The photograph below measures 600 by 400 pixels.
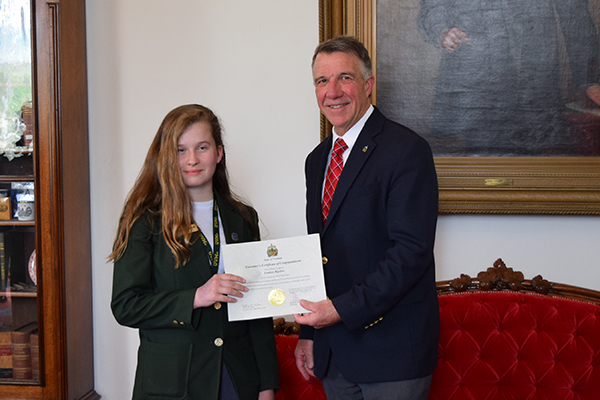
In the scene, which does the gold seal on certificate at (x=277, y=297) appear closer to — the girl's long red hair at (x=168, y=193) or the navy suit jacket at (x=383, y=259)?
the navy suit jacket at (x=383, y=259)

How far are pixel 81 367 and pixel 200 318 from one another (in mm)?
1529

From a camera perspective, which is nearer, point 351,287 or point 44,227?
point 351,287

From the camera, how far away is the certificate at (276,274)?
1.79 m

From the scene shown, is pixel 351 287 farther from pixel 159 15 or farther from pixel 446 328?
pixel 159 15

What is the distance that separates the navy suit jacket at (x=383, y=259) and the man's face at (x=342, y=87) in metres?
0.09

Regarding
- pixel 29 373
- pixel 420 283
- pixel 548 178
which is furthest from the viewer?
pixel 29 373

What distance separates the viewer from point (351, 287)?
1.81 metres

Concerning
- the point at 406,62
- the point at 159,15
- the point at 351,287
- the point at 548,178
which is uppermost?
the point at 159,15

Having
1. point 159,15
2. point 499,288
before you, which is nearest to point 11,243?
point 159,15

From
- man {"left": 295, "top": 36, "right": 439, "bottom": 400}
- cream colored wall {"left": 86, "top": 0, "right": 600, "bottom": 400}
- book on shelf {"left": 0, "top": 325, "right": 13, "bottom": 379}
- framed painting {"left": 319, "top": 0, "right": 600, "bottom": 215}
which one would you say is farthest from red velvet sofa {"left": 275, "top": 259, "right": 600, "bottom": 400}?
book on shelf {"left": 0, "top": 325, "right": 13, "bottom": 379}

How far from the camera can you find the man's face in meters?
1.90

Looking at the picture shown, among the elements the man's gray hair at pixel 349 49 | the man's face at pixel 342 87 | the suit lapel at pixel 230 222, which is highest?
the man's gray hair at pixel 349 49

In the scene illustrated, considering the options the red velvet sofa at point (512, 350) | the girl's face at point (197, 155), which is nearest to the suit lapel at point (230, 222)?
the girl's face at point (197, 155)

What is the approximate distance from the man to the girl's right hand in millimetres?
227
